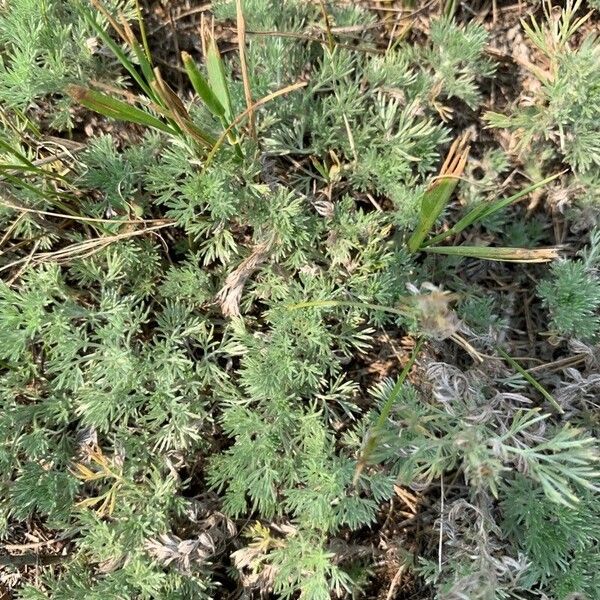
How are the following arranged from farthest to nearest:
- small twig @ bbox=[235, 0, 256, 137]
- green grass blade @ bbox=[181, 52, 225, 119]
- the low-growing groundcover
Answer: the low-growing groundcover
small twig @ bbox=[235, 0, 256, 137]
green grass blade @ bbox=[181, 52, 225, 119]

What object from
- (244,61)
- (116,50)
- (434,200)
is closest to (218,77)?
(244,61)

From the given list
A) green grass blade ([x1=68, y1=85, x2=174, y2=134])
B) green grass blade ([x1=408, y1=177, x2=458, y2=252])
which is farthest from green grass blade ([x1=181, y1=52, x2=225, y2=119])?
green grass blade ([x1=408, y1=177, x2=458, y2=252])

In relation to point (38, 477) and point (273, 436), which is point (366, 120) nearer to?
point (273, 436)

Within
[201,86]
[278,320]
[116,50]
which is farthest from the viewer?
[278,320]

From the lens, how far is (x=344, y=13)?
2.89 meters

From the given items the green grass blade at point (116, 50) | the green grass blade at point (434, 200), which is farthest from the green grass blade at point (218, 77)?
the green grass blade at point (434, 200)

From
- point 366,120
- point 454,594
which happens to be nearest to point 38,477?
point 454,594

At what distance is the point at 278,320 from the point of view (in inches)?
106

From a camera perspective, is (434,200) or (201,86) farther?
(434,200)

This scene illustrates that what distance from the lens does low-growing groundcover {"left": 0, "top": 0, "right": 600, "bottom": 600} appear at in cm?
261

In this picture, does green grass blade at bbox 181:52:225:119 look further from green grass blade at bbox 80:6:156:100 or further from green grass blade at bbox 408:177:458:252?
green grass blade at bbox 408:177:458:252

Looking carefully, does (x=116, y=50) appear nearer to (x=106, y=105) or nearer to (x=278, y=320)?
(x=106, y=105)

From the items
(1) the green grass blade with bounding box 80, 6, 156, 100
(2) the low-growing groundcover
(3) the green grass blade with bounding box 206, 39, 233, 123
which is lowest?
(2) the low-growing groundcover

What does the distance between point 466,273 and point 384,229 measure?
59 centimetres
